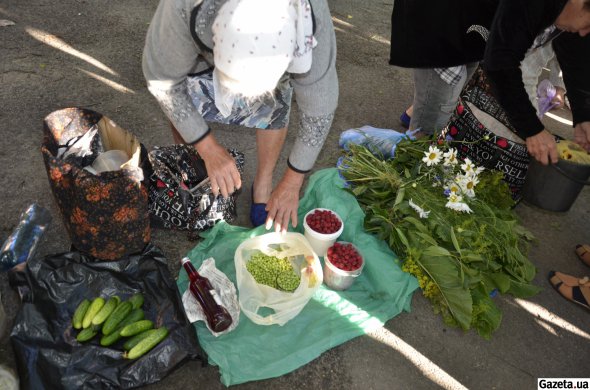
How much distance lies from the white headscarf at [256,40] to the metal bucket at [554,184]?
6.69 feet

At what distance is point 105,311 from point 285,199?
96 cm

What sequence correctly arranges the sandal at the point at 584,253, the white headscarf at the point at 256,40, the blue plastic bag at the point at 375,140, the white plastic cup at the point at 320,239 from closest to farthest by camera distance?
the white headscarf at the point at 256,40 < the white plastic cup at the point at 320,239 < the sandal at the point at 584,253 < the blue plastic bag at the point at 375,140

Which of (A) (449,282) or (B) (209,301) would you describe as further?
(A) (449,282)

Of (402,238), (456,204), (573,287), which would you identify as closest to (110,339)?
(402,238)

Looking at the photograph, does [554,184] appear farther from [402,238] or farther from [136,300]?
[136,300]

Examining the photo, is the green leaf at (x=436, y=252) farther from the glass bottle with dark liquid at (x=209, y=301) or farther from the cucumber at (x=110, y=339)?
the cucumber at (x=110, y=339)

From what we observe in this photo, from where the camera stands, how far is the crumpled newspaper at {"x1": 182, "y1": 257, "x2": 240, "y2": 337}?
80.6 inches

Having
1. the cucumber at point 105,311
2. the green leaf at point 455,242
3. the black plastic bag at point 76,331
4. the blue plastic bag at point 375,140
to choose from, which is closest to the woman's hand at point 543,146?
the green leaf at point 455,242

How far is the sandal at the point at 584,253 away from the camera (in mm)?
2777

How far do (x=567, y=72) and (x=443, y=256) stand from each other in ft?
4.40

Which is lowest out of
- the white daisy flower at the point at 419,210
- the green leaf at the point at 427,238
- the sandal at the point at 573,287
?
the sandal at the point at 573,287

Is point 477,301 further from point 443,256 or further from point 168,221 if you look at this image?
point 168,221

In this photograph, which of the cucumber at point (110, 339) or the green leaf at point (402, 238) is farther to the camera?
the green leaf at point (402, 238)

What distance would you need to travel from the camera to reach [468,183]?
2.53 m
